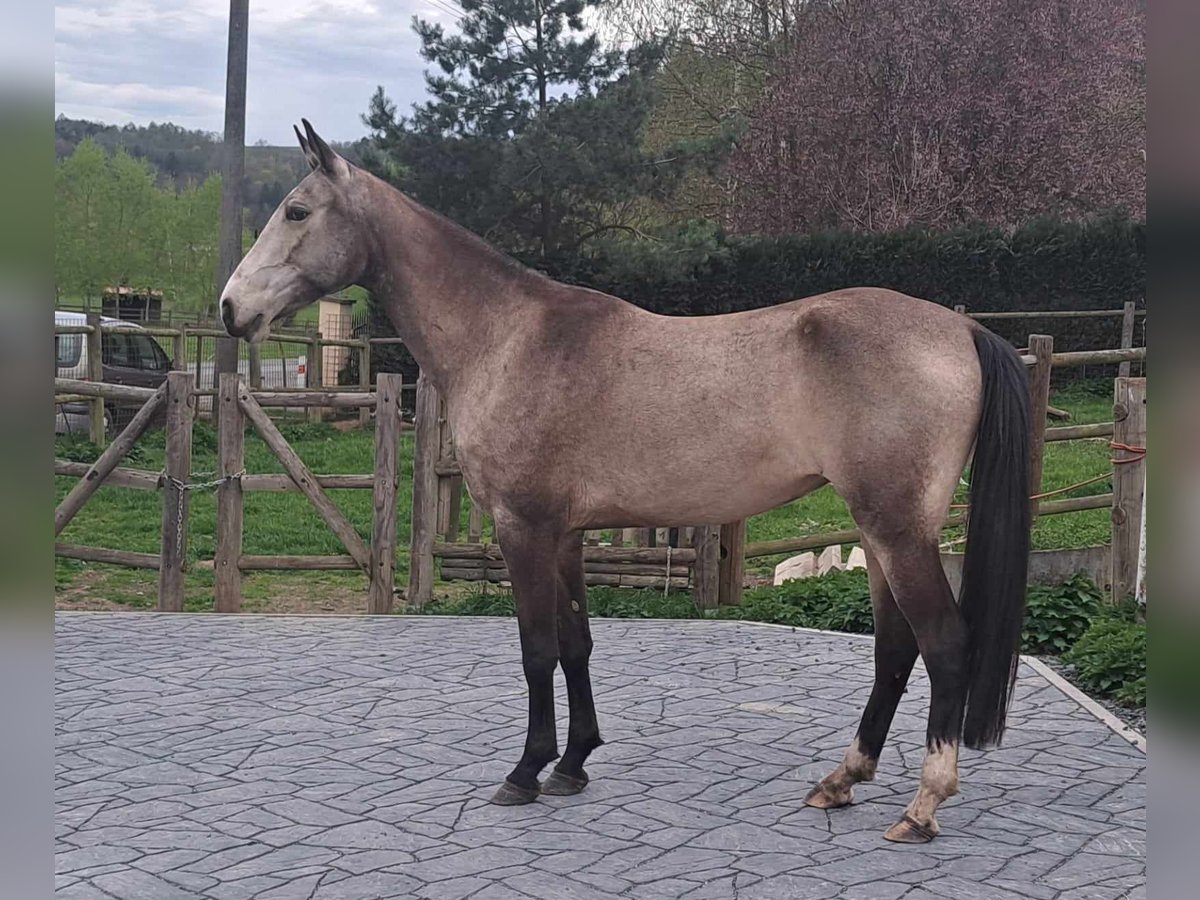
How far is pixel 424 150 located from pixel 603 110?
235 centimetres

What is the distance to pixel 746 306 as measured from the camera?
55.1 ft

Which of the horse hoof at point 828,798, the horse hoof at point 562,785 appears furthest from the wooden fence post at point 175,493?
the horse hoof at point 828,798

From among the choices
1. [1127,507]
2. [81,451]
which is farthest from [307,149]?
[81,451]

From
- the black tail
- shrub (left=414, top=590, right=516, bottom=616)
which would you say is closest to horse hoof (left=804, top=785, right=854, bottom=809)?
the black tail

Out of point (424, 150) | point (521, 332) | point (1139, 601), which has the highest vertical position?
point (424, 150)

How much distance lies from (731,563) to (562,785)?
10.6 ft

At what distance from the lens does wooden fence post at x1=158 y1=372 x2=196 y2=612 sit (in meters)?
6.81

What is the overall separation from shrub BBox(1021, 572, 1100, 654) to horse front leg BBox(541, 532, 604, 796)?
9.47 ft

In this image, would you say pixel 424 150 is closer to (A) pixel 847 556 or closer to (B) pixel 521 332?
(A) pixel 847 556

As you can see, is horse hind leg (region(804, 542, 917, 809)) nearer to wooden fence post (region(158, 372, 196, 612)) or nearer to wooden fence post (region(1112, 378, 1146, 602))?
wooden fence post (region(1112, 378, 1146, 602))

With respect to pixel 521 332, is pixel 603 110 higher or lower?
higher

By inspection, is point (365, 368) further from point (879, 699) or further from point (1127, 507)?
point (879, 699)

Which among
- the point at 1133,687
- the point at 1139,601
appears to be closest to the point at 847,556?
the point at 1139,601
